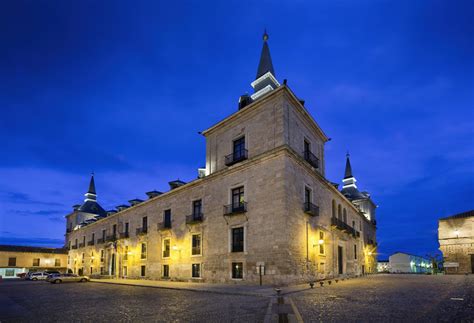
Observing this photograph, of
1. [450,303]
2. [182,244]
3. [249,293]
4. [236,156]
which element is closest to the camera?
[450,303]

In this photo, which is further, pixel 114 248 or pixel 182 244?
pixel 114 248

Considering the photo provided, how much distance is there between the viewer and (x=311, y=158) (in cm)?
2564

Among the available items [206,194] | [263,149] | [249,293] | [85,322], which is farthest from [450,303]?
[206,194]

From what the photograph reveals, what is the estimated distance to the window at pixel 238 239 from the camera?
21938mm

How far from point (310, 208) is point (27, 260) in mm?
58088

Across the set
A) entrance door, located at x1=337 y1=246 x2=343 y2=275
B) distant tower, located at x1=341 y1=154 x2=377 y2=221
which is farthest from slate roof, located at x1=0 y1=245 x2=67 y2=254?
entrance door, located at x1=337 y1=246 x2=343 y2=275

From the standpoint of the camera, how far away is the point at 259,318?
26.0 feet

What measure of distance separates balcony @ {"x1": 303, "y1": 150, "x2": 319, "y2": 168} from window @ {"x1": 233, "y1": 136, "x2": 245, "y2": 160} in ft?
15.8

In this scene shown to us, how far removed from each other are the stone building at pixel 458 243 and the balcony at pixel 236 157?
30714mm

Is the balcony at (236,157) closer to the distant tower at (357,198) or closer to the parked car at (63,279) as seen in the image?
the parked car at (63,279)

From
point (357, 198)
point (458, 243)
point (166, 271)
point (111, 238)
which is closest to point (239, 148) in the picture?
point (166, 271)

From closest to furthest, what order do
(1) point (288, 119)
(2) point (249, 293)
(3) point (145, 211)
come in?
1. (2) point (249, 293)
2. (1) point (288, 119)
3. (3) point (145, 211)

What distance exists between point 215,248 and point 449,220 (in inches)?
1270

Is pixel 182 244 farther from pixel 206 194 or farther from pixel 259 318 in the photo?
pixel 259 318
